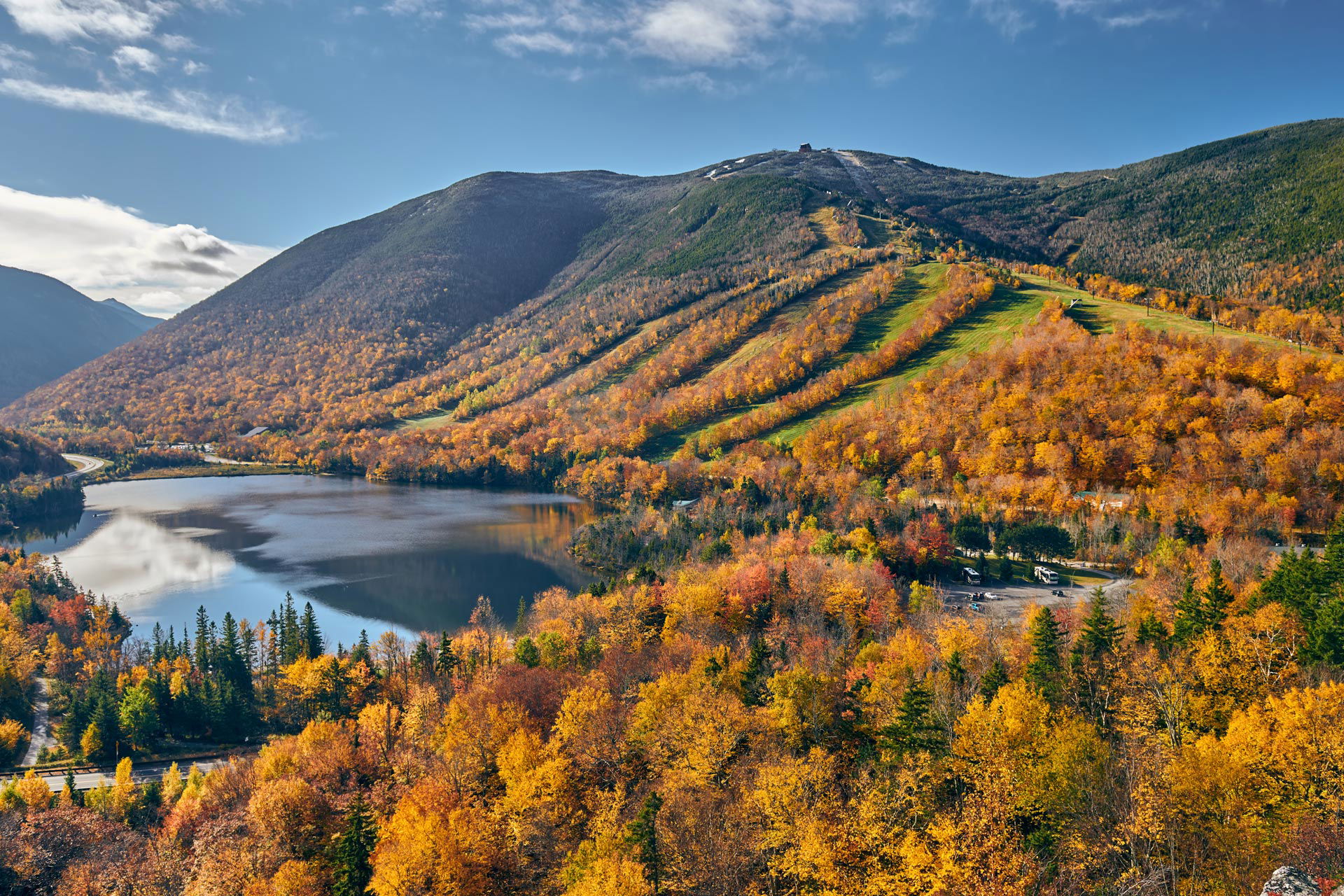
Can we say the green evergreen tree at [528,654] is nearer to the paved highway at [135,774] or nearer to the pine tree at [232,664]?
the paved highway at [135,774]

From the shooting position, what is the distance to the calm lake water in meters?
88.8

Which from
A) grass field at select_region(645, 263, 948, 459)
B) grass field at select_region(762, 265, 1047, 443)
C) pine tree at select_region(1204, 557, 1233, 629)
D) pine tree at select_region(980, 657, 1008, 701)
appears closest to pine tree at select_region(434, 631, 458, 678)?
pine tree at select_region(980, 657, 1008, 701)

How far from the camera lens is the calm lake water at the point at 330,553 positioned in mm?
88812

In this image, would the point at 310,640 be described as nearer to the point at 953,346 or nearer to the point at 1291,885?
the point at 1291,885

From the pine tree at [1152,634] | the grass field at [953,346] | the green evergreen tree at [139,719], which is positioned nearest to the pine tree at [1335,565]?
the pine tree at [1152,634]

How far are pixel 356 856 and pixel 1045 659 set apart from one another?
37581mm

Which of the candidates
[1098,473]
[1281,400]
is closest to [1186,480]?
[1098,473]

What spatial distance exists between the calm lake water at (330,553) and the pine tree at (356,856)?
154 feet

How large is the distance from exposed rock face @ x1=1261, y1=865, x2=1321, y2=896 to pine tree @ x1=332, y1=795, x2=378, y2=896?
32995 mm

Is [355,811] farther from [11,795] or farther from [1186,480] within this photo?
[1186,480]

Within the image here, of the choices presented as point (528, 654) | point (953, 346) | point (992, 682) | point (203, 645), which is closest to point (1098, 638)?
point (992, 682)

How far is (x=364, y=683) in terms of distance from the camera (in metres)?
63.4

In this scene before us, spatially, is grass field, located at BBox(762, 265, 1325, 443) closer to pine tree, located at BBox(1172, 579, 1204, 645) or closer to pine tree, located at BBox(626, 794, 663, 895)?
pine tree, located at BBox(1172, 579, 1204, 645)

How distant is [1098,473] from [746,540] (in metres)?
52.6
